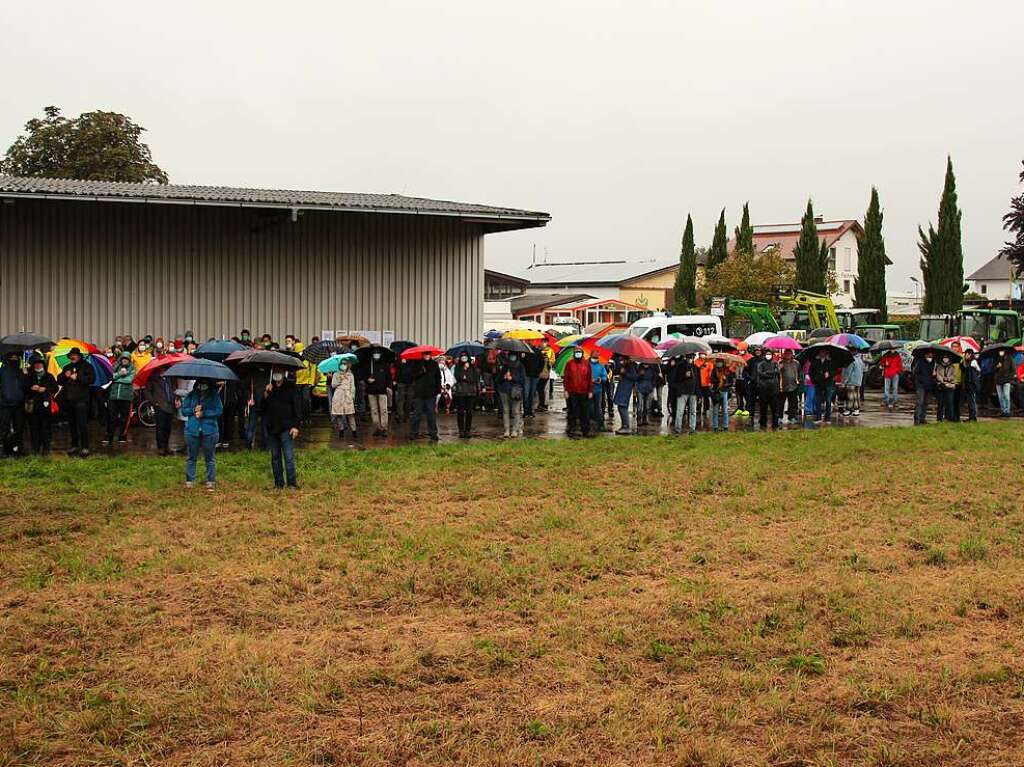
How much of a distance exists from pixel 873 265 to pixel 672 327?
108 feet

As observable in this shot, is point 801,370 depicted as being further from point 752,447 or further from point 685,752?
point 685,752

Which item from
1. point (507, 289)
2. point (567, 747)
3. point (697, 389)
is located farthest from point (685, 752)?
point (507, 289)

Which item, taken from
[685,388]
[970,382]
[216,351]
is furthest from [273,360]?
[970,382]

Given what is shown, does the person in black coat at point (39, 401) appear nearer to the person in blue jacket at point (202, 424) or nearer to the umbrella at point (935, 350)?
the person in blue jacket at point (202, 424)

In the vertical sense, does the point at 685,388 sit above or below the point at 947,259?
below

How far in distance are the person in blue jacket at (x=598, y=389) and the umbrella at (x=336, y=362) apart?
4.59 metres

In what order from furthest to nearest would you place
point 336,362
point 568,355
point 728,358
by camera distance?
point 568,355, point 728,358, point 336,362

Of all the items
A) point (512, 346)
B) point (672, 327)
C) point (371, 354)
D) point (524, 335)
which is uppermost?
point (672, 327)

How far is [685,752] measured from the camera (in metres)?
5.78

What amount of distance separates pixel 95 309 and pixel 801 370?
15.3 m

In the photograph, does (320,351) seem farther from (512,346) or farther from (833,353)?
(833,353)

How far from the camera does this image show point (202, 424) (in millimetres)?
13695

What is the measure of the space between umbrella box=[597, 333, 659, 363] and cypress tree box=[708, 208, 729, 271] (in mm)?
54004

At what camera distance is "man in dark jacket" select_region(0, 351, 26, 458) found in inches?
639
